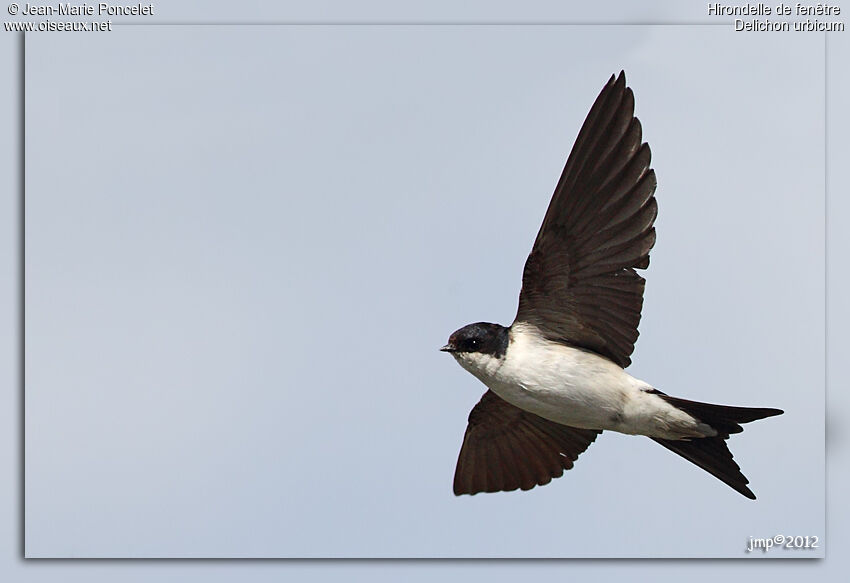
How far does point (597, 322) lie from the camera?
5328mm

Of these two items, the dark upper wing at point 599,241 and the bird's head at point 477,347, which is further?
the bird's head at point 477,347

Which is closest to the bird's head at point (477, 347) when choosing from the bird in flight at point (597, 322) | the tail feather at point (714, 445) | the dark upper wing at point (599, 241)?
the bird in flight at point (597, 322)

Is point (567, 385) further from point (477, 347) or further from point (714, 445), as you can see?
point (714, 445)

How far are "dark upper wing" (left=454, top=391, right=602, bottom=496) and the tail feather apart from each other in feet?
2.13

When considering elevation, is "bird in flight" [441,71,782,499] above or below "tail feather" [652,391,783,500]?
above

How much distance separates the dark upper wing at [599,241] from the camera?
5.07m

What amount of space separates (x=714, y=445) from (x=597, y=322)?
2.19 ft

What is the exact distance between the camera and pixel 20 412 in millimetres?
5727

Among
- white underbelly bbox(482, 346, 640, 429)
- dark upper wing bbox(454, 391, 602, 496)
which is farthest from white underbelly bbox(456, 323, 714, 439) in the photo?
dark upper wing bbox(454, 391, 602, 496)

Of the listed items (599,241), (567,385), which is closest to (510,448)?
(567,385)

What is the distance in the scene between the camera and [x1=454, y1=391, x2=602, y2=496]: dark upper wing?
6027 mm

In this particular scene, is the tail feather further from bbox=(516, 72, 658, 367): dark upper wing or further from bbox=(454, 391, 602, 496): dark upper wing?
bbox=(454, 391, 602, 496): dark upper wing

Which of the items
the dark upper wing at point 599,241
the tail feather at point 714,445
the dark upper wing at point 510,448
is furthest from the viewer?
the dark upper wing at point 510,448

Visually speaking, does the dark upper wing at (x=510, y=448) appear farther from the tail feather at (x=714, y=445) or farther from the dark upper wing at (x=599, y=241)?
the dark upper wing at (x=599, y=241)
